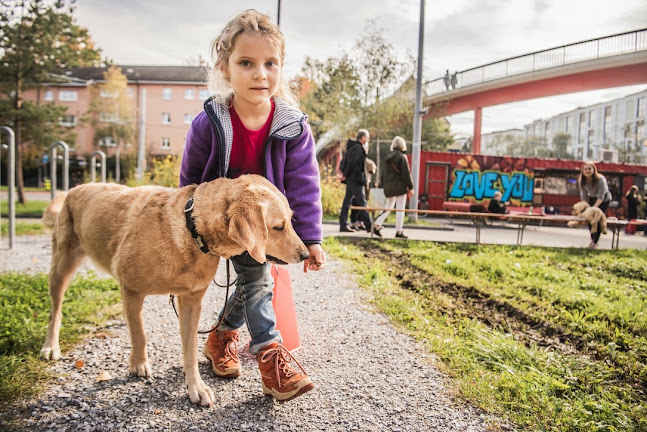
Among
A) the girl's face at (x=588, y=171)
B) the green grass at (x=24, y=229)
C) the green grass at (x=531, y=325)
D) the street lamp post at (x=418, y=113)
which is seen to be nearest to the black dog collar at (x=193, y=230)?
the green grass at (x=531, y=325)

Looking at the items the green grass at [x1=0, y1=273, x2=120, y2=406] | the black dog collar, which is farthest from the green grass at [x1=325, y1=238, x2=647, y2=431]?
the green grass at [x1=0, y1=273, x2=120, y2=406]

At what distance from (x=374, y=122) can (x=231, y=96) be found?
1801cm

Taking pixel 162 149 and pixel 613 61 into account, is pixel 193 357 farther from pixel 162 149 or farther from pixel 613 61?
pixel 162 149

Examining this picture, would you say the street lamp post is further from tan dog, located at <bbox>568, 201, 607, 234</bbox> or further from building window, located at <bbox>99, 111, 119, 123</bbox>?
building window, located at <bbox>99, 111, 119, 123</bbox>

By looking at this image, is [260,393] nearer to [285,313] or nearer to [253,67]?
[285,313]

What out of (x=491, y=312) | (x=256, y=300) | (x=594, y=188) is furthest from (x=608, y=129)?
(x=256, y=300)

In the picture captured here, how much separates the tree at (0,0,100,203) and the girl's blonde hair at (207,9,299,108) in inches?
764

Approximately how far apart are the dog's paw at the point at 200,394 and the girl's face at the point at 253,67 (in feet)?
5.61

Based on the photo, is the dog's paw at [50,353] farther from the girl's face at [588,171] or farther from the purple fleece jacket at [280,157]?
the girl's face at [588,171]

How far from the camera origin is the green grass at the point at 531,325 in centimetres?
248

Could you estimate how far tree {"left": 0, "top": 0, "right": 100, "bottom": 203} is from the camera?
17.6 metres

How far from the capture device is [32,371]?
8.72 feet

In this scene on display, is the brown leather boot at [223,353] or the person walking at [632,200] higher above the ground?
the person walking at [632,200]

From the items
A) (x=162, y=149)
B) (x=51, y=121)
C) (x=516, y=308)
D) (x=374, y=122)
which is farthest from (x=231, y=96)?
(x=162, y=149)
